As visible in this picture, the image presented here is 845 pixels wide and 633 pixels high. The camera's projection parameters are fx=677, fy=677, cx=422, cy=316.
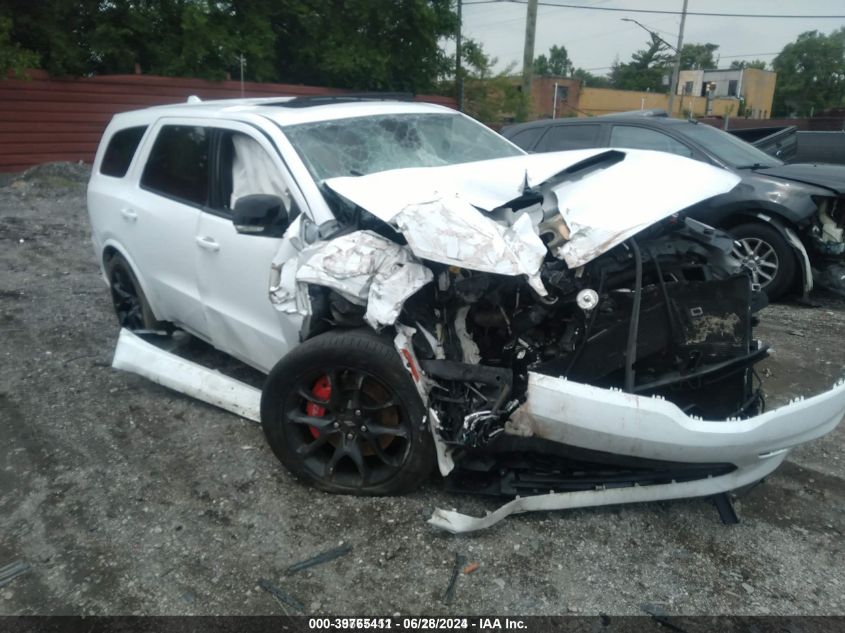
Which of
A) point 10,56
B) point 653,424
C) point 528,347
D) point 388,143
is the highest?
point 10,56

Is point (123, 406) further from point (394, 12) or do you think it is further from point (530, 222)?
point (394, 12)

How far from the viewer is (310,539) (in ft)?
9.59

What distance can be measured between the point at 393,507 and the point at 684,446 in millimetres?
1297

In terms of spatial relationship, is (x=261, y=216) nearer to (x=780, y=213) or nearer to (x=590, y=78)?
(x=780, y=213)

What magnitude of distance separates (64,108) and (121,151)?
1260 centimetres

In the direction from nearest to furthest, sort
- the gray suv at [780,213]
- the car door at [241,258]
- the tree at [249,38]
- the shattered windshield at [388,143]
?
1. the car door at [241,258]
2. the shattered windshield at [388,143]
3. the gray suv at [780,213]
4. the tree at [249,38]

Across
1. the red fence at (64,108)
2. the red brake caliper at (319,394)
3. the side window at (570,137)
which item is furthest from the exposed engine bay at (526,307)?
the red fence at (64,108)

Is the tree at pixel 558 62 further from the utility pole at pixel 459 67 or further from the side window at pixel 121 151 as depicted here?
the side window at pixel 121 151

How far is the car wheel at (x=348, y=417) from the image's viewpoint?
2.89 metres

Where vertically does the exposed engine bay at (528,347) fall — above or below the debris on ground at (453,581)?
above

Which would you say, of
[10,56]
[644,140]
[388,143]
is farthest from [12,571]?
[10,56]

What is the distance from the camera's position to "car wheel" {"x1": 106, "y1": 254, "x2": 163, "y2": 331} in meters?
4.77

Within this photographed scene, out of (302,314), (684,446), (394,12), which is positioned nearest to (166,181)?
(302,314)

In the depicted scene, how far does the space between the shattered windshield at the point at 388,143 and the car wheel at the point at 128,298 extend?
74.7 inches
